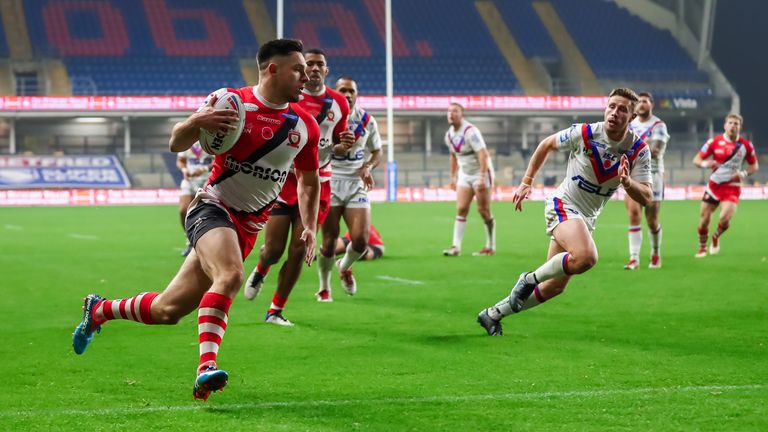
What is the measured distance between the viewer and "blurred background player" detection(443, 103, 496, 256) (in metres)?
17.3

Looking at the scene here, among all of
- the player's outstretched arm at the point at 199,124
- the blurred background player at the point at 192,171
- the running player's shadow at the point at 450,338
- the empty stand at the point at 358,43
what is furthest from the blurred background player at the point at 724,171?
the empty stand at the point at 358,43

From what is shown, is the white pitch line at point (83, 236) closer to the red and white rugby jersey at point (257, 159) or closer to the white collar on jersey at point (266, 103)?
the red and white rugby jersey at point (257, 159)

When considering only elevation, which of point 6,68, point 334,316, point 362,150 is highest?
point 6,68

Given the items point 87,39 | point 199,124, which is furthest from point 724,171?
point 87,39

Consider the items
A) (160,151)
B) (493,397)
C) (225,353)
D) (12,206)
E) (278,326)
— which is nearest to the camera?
(493,397)

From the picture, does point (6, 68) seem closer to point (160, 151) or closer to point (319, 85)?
point (160, 151)

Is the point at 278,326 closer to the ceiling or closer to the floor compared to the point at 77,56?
closer to the floor

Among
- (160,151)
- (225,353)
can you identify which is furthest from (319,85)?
(160,151)

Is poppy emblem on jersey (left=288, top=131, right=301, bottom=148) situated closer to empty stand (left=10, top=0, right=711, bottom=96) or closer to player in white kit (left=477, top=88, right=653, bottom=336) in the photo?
player in white kit (left=477, top=88, right=653, bottom=336)

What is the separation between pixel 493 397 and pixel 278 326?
11.4 ft

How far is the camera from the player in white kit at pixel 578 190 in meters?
8.48

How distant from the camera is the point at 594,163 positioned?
8.97 metres

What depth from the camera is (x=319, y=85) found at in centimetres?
960

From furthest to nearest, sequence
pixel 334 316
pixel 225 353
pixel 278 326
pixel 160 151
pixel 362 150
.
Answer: pixel 160 151 < pixel 362 150 < pixel 334 316 < pixel 278 326 < pixel 225 353
